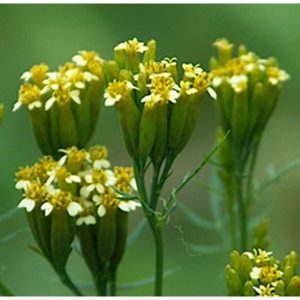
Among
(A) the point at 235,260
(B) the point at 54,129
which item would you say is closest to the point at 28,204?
(B) the point at 54,129

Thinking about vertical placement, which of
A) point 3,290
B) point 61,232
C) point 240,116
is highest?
point 240,116

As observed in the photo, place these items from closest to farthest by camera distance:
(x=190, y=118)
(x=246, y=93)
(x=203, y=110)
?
1. (x=190, y=118)
2. (x=246, y=93)
3. (x=203, y=110)

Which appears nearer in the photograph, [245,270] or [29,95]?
[245,270]

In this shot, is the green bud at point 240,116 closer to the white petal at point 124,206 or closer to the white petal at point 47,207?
the white petal at point 124,206

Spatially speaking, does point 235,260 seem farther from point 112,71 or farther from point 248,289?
point 112,71

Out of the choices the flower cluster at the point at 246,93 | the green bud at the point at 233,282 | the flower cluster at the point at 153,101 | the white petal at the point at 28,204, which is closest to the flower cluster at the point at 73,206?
the white petal at the point at 28,204

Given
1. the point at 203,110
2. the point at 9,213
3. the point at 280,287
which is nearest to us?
the point at 280,287

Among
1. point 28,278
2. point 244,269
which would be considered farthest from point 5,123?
point 244,269

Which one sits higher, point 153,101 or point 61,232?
point 153,101
